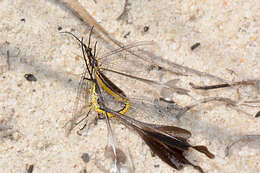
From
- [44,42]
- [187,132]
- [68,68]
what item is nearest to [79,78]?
[68,68]

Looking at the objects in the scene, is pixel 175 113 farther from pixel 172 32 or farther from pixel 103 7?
pixel 103 7

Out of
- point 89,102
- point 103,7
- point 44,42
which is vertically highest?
point 103,7

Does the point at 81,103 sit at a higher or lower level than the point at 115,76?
lower

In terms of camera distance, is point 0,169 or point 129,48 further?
point 129,48

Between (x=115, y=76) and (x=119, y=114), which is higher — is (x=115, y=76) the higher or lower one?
the higher one
